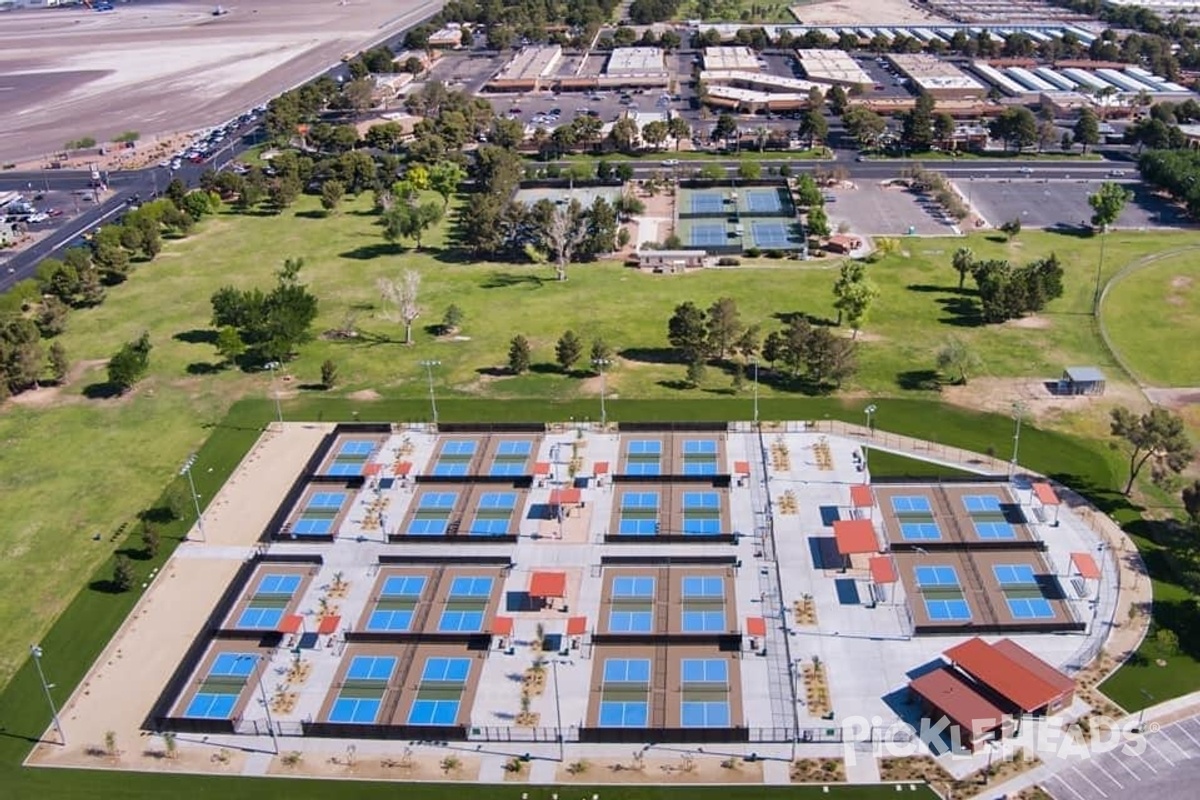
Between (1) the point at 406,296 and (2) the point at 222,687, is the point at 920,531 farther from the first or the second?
(1) the point at 406,296

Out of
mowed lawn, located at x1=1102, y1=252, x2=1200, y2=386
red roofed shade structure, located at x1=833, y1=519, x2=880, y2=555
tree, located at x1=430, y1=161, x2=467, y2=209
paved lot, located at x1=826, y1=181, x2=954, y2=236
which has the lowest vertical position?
red roofed shade structure, located at x1=833, y1=519, x2=880, y2=555

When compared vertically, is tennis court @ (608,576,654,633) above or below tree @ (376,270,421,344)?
below

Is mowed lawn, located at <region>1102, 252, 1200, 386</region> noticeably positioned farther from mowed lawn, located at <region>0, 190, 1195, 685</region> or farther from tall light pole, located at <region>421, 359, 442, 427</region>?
tall light pole, located at <region>421, 359, 442, 427</region>

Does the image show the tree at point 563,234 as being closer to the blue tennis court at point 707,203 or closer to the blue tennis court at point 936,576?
the blue tennis court at point 707,203

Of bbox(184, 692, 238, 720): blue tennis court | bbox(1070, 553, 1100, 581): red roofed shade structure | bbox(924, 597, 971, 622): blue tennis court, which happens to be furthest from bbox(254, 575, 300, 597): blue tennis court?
bbox(1070, 553, 1100, 581): red roofed shade structure

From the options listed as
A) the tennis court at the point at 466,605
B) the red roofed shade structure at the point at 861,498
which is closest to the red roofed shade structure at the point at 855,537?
the red roofed shade structure at the point at 861,498

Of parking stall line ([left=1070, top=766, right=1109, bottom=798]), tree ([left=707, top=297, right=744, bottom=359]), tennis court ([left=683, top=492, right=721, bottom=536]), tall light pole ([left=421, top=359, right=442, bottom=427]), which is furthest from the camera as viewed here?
tree ([left=707, top=297, right=744, bottom=359])
